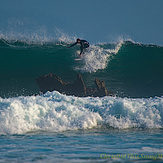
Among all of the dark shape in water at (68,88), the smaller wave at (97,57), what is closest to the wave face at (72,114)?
the dark shape in water at (68,88)

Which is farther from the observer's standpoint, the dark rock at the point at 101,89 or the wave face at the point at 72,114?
the dark rock at the point at 101,89

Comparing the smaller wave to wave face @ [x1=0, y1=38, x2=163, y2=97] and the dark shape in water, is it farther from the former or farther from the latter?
the dark shape in water

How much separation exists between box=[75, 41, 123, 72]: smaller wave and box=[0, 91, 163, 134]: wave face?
8.23 m

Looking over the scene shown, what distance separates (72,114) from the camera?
755 cm

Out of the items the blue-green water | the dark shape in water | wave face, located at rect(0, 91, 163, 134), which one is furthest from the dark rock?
the blue-green water

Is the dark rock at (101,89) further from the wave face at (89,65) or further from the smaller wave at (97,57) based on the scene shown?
the smaller wave at (97,57)

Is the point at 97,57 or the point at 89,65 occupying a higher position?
the point at 97,57

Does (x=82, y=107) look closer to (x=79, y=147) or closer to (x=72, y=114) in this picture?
(x=72, y=114)

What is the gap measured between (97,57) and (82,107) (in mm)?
10006

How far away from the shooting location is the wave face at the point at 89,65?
52.1 ft

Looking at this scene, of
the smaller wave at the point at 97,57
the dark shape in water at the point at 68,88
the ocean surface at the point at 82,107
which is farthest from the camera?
the smaller wave at the point at 97,57

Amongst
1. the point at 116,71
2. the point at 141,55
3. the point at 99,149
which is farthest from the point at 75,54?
the point at 99,149

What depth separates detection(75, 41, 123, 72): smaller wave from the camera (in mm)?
16984

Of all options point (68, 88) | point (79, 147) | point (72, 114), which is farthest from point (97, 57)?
point (79, 147)
